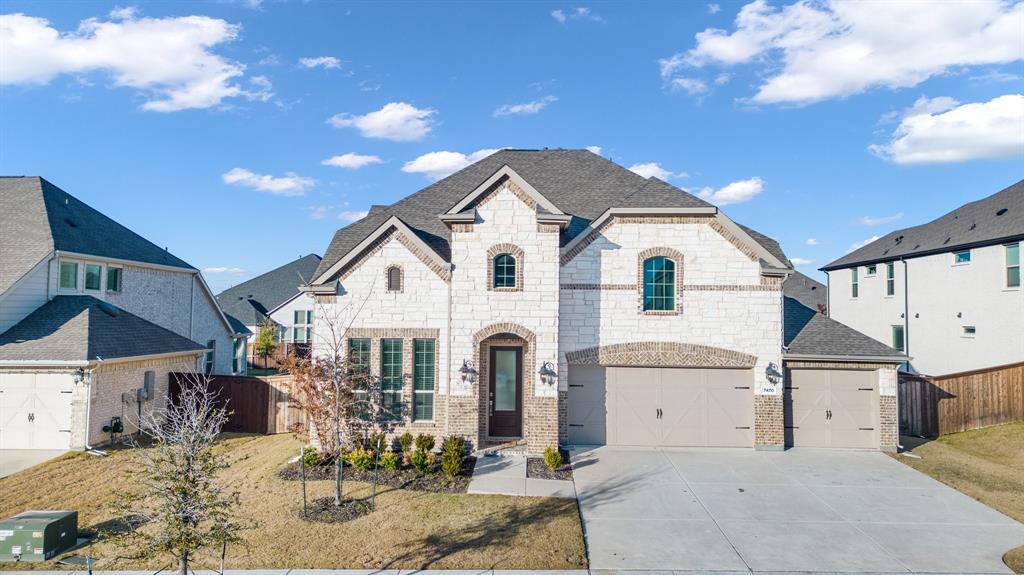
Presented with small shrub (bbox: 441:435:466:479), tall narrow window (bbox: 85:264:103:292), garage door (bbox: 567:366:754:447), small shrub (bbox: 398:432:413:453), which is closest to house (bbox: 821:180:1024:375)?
garage door (bbox: 567:366:754:447)

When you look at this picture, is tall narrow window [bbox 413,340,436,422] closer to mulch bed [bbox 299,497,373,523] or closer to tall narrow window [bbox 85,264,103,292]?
mulch bed [bbox 299,497,373,523]

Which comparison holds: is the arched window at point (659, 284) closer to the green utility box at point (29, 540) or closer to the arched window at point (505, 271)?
the arched window at point (505, 271)

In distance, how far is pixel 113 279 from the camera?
2119cm

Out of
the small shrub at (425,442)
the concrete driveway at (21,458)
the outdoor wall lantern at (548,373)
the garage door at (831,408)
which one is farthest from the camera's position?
the garage door at (831,408)

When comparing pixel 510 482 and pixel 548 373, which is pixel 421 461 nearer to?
pixel 510 482

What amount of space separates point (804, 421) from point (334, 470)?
13.3 m

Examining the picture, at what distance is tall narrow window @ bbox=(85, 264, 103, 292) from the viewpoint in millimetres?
19875

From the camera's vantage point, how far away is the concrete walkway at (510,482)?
467 inches

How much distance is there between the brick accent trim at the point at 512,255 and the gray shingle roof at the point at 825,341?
808cm

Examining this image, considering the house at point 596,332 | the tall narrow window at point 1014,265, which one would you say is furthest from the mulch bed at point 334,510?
the tall narrow window at point 1014,265

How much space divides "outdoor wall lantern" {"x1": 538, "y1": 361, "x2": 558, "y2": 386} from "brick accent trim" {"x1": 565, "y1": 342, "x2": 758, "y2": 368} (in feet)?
2.98

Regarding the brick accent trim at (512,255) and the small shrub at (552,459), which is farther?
the brick accent trim at (512,255)

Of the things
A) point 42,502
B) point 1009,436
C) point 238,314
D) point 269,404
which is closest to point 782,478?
point 1009,436

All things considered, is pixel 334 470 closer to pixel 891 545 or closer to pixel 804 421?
pixel 891 545
